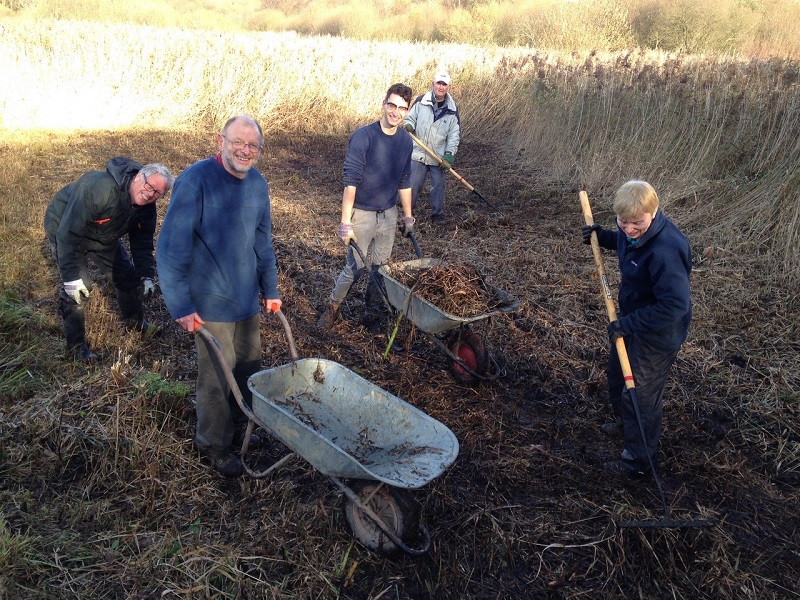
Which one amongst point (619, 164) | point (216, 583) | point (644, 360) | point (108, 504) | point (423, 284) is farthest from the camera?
point (619, 164)

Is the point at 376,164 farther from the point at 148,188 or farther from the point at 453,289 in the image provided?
the point at 148,188

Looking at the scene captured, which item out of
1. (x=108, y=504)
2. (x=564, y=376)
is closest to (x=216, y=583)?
(x=108, y=504)

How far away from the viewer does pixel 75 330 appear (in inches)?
182

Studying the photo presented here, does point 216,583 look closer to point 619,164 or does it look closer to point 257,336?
point 257,336

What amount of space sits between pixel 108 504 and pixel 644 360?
10.2 feet

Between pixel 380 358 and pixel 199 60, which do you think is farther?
pixel 199 60

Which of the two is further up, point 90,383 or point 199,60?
point 199,60

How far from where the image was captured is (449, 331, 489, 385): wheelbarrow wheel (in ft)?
15.0

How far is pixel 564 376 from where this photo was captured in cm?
480

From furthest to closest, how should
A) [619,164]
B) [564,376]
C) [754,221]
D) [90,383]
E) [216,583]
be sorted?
[619,164], [754,221], [564,376], [90,383], [216,583]

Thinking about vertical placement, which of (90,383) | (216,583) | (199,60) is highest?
(199,60)

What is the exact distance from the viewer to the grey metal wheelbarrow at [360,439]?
2773 millimetres

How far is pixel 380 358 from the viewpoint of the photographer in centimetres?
493

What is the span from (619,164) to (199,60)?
10.7m
